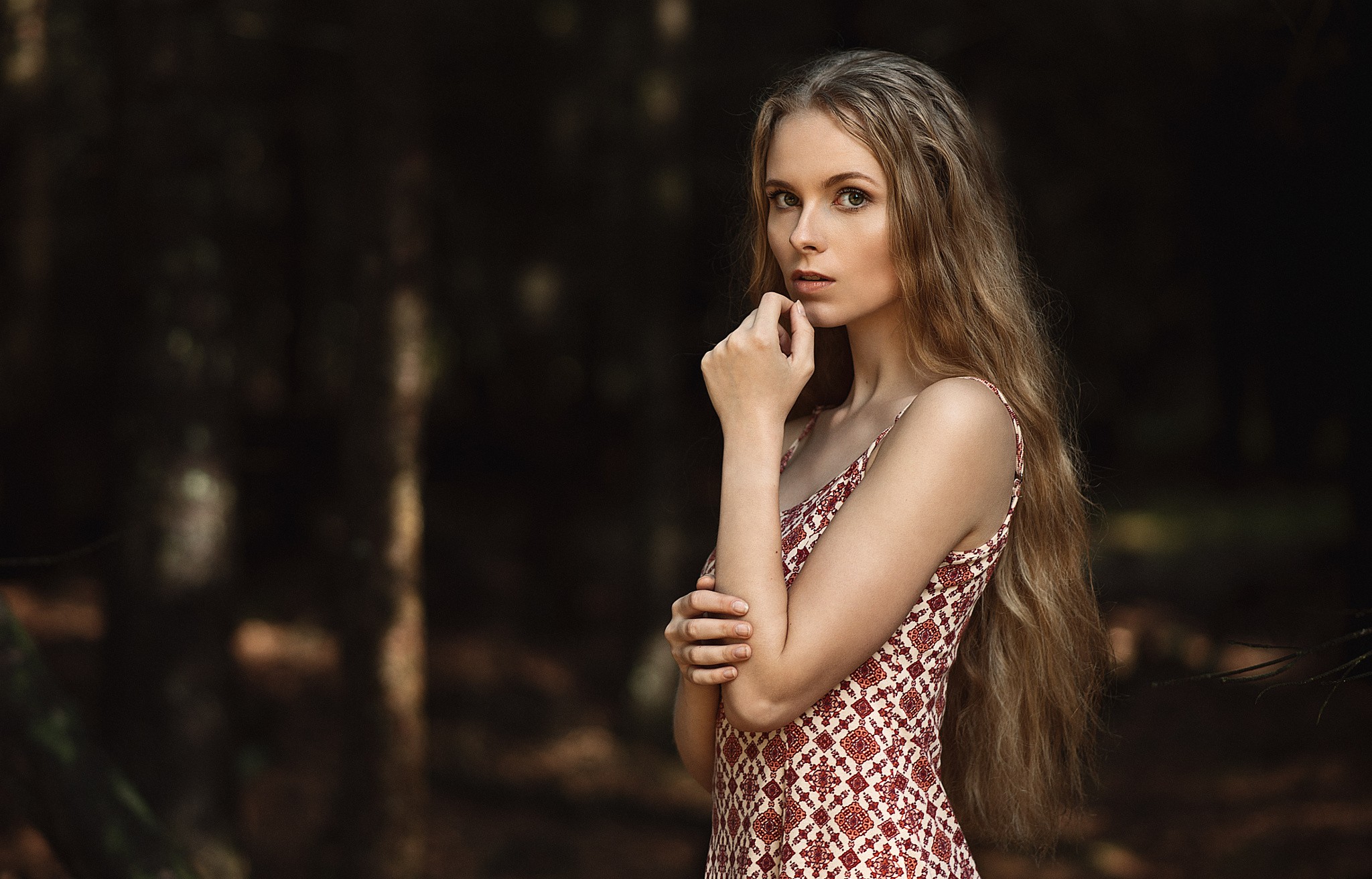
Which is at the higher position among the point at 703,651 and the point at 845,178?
the point at 845,178

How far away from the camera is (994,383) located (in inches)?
91.7

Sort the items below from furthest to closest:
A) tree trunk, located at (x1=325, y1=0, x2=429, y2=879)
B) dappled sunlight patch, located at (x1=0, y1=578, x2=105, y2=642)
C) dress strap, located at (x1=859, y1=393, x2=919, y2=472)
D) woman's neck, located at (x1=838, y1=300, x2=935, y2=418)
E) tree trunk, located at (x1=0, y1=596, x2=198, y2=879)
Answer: dappled sunlight patch, located at (x1=0, y1=578, x2=105, y2=642), tree trunk, located at (x1=325, y1=0, x2=429, y2=879), tree trunk, located at (x1=0, y1=596, x2=198, y2=879), woman's neck, located at (x1=838, y1=300, x2=935, y2=418), dress strap, located at (x1=859, y1=393, x2=919, y2=472)

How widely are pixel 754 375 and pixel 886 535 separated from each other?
1.17 feet

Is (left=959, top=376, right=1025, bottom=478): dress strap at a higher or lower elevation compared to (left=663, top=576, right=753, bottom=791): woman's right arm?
higher

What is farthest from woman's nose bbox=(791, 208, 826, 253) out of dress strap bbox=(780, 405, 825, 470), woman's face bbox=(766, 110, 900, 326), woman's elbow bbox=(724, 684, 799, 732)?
woman's elbow bbox=(724, 684, 799, 732)

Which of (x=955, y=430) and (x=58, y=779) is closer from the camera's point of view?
(x=955, y=430)

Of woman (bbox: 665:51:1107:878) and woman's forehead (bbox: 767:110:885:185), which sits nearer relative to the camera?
woman (bbox: 665:51:1107:878)

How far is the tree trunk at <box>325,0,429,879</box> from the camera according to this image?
5.89 m

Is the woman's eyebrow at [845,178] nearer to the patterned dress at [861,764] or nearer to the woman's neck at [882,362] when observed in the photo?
the woman's neck at [882,362]

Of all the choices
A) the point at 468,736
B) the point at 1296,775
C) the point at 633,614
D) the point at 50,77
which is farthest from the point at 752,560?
the point at 50,77

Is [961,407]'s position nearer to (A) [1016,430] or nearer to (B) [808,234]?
(A) [1016,430]

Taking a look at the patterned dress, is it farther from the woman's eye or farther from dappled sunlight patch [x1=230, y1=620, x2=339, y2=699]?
dappled sunlight patch [x1=230, y1=620, x2=339, y2=699]

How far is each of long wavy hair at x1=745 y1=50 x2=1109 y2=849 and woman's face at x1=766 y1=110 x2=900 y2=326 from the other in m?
0.02

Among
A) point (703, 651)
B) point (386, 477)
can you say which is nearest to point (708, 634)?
point (703, 651)
